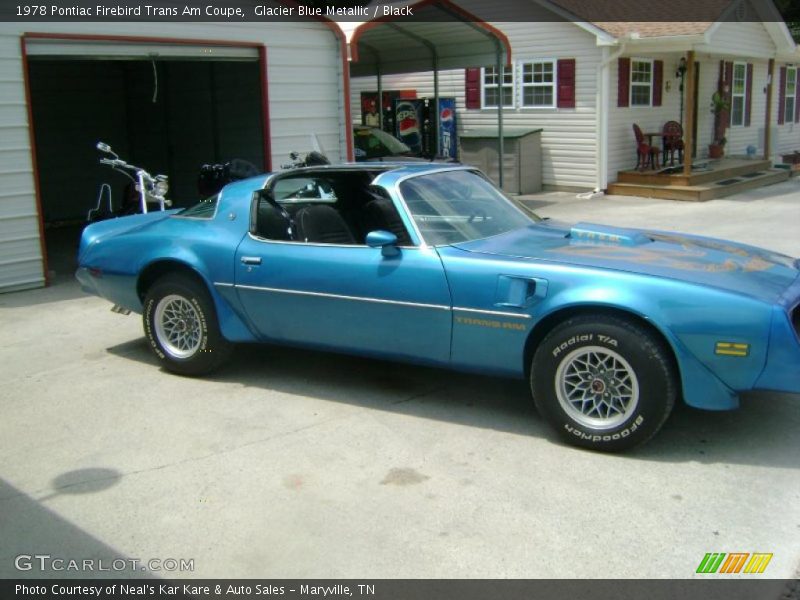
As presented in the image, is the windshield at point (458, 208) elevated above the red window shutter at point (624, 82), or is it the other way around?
the red window shutter at point (624, 82)

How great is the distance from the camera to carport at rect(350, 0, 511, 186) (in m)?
13.6

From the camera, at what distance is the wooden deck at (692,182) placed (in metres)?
16.7

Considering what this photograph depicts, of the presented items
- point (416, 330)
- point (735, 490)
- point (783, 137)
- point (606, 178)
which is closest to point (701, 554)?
point (735, 490)

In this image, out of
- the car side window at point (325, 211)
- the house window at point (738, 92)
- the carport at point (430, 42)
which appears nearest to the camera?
the car side window at point (325, 211)

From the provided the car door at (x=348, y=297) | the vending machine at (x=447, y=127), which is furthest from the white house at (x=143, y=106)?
the vending machine at (x=447, y=127)

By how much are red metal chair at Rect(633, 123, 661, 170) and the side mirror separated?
13687 millimetres

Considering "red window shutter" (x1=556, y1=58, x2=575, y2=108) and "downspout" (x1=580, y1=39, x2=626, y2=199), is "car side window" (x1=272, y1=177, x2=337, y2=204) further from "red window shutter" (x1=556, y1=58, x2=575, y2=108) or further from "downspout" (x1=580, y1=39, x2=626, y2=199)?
"red window shutter" (x1=556, y1=58, x2=575, y2=108)

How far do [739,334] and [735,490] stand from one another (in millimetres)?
762

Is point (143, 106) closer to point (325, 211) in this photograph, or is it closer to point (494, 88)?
point (494, 88)

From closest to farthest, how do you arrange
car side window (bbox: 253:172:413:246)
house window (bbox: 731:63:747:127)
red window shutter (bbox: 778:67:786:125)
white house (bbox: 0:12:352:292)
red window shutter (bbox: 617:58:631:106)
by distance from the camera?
car side window (bbox: 253:172:413:246) → white house (bbox: 0:12:352:292) → red window shutter (bbox: 617:58:631:106) → house window (bbox: 731:63:747:127) → red window shutter (bbox: 778:67:786:125)

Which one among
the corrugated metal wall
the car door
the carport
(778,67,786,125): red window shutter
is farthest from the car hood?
(778,67,786,125): red window shutter

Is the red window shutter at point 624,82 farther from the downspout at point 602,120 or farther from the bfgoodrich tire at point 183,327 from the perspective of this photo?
the bfgoodrich tire at point 183,327

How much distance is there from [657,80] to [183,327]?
50.0 feet

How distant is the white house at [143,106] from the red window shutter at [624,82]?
25.3ft
